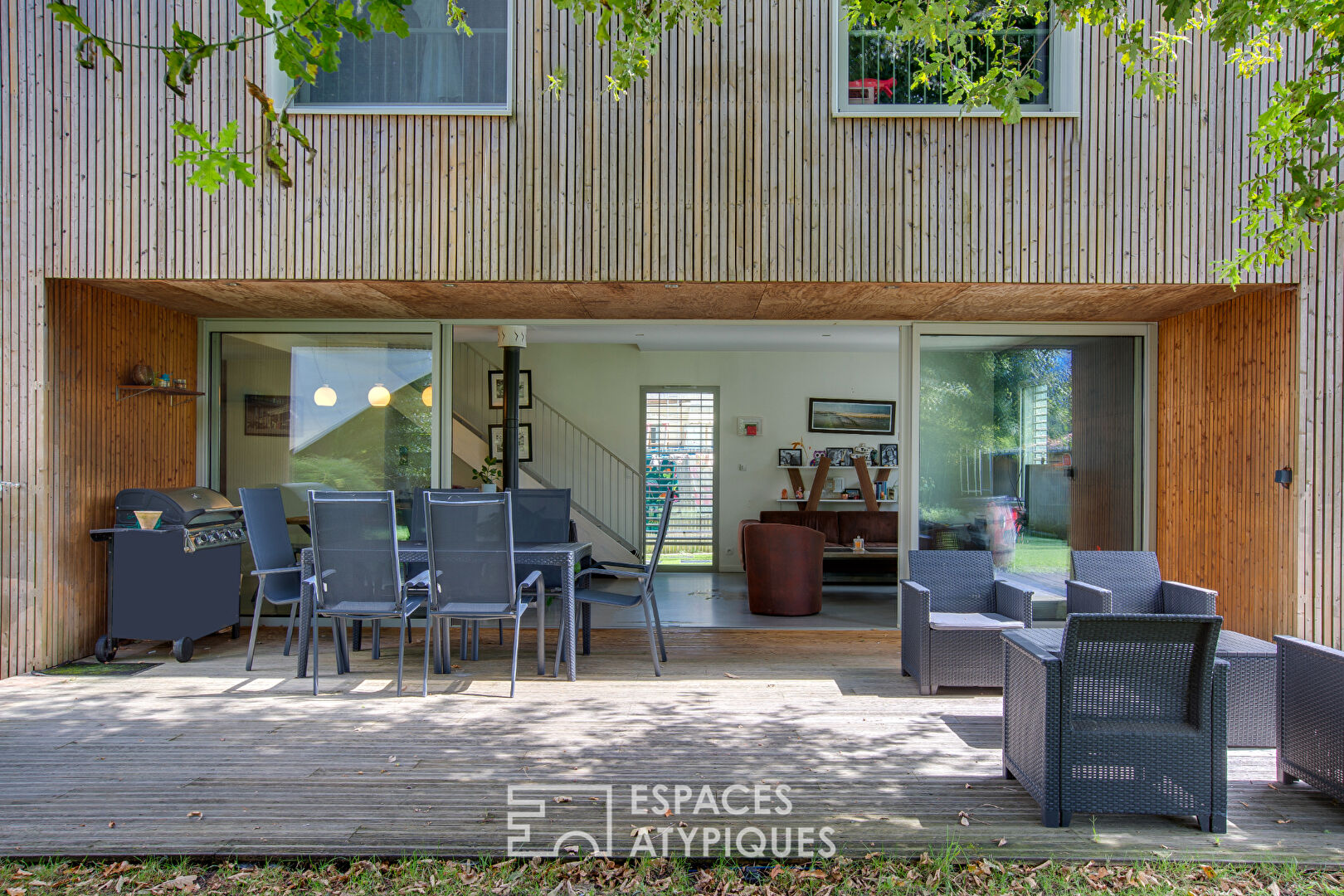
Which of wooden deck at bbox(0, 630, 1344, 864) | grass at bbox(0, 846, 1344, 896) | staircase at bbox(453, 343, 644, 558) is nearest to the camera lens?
grass at bbox(0, 846, 1344, 896)

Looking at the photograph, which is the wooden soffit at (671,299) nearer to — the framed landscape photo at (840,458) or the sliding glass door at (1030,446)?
the sliding glass door at (1030,446)

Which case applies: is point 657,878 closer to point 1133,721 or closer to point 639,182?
point 1133,721

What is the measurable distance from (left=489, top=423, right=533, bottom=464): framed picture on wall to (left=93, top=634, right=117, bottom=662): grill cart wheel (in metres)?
5.37

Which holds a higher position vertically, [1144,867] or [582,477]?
[582,477]

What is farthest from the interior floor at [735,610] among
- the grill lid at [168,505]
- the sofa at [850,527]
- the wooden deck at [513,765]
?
the grill lid at [168,505]

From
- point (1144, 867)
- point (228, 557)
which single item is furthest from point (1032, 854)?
point (228, 557)

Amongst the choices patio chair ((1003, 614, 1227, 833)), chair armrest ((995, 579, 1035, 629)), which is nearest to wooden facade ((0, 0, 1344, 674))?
chair armrest ((995, 579, 1035, 629))

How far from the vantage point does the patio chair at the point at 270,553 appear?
201 inches

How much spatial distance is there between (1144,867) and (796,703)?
2003mm

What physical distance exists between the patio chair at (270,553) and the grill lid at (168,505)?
52 cm

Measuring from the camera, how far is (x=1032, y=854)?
9.03ft

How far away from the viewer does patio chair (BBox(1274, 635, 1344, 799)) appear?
3.05 m

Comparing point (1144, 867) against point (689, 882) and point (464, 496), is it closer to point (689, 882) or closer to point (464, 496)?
point (689, 882)

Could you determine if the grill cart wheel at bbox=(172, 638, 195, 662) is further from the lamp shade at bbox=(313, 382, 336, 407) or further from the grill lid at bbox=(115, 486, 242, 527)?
the lamp shade at bbox=(313, 382, 336, 407)
